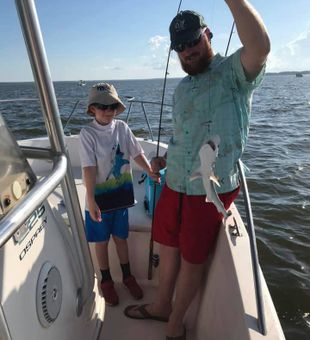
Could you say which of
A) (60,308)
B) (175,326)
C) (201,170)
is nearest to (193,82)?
(201,170)

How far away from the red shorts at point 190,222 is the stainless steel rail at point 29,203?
0.86m

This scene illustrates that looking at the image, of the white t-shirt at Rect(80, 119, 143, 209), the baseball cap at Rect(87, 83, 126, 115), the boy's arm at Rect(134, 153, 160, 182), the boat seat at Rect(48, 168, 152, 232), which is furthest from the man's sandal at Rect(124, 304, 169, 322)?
the baseball cap at Rect(87, 83, 126, 115)

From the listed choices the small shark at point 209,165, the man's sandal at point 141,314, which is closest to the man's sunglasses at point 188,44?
the small shark at point 209,165

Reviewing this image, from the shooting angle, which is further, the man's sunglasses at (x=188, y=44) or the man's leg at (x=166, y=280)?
the man's leg at (x=166, y=280)

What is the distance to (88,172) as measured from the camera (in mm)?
2426

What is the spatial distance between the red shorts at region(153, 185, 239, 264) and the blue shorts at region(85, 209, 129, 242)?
0.52 metres

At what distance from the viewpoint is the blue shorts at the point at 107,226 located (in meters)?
2.66

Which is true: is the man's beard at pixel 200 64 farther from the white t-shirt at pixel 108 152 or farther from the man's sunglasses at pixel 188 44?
the white t-shirt at pixel 108 152

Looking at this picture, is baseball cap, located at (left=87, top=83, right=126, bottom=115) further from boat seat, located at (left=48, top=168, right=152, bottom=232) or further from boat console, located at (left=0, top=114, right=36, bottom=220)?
boat console, located at (left=0, top=114, right=36, bottom=220)

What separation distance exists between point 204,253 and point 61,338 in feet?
3.19

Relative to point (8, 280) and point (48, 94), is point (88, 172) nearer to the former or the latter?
point (48, 94)

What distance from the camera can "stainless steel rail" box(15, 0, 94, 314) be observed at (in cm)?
137

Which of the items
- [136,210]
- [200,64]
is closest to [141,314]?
[136,210]

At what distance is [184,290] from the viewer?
222cm
